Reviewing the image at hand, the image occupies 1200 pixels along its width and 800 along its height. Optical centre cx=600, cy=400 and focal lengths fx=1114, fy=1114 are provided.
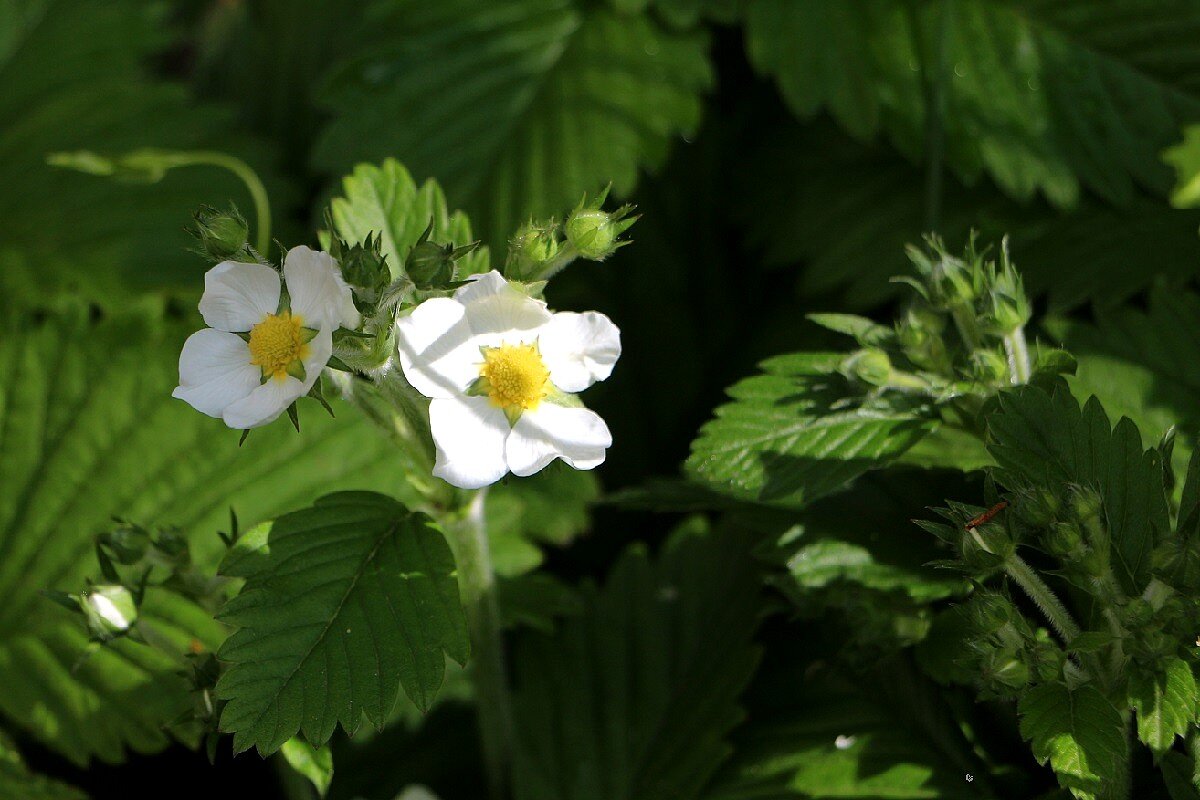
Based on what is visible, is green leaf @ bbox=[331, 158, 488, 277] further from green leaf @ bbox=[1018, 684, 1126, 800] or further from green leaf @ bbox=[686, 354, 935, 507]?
green leaf @ bbox=[1018, 684, 1126, 800]

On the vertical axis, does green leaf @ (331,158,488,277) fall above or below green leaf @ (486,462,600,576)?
above

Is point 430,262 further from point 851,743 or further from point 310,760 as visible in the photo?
point 851,743

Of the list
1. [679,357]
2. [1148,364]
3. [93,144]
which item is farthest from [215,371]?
[93,144]

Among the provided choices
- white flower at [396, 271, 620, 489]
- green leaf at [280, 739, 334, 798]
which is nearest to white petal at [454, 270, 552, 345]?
white flower at [396, 271, 620, 489]

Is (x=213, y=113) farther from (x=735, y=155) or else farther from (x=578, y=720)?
(x=578, y=720)

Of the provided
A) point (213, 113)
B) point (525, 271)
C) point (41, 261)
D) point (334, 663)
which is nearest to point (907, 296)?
point (525, 271)

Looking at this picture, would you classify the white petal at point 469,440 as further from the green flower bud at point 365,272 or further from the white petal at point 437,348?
the green flower bud at point 365,272
